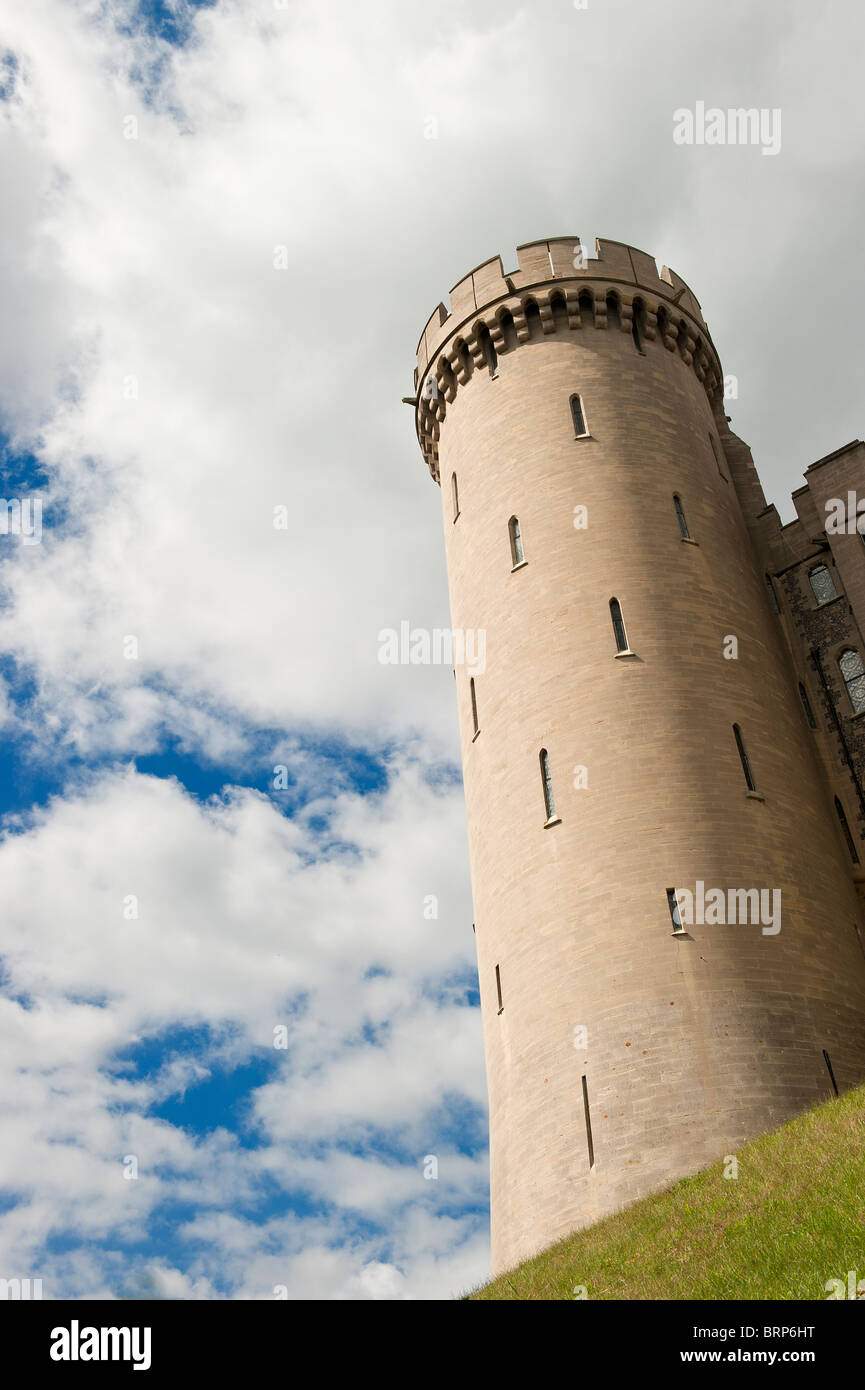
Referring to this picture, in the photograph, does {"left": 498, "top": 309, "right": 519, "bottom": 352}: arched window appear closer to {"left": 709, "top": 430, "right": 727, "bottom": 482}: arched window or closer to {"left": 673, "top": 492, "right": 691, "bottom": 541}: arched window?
{"left": 709, "top": 430, "right": 727, "bottom": 482}: arched window

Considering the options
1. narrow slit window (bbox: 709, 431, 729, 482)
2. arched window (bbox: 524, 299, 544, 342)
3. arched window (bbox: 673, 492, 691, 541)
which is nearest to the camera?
arched window (bbox: 673, 492, 691, 541)

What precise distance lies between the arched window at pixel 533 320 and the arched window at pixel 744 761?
13575 millimetres

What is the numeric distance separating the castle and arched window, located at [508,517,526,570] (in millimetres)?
76

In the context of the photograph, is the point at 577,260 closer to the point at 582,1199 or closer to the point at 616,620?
the point at 616,620

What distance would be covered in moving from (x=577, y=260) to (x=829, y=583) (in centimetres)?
1208

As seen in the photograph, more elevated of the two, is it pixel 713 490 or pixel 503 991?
pixel 713 490

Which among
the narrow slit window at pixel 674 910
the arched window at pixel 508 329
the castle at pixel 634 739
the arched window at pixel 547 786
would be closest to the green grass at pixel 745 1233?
the castle at pixel 634 739

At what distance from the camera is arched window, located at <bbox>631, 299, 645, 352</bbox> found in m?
34.0

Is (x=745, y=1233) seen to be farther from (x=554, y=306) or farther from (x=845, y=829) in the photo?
(x=554, y=306)

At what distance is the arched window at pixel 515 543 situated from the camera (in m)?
30.5

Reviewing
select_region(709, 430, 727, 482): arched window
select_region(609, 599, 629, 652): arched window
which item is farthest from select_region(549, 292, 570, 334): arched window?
select_region(609, 599, 629, 652): arched window

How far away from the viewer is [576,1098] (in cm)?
2311

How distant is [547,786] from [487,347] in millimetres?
14741
